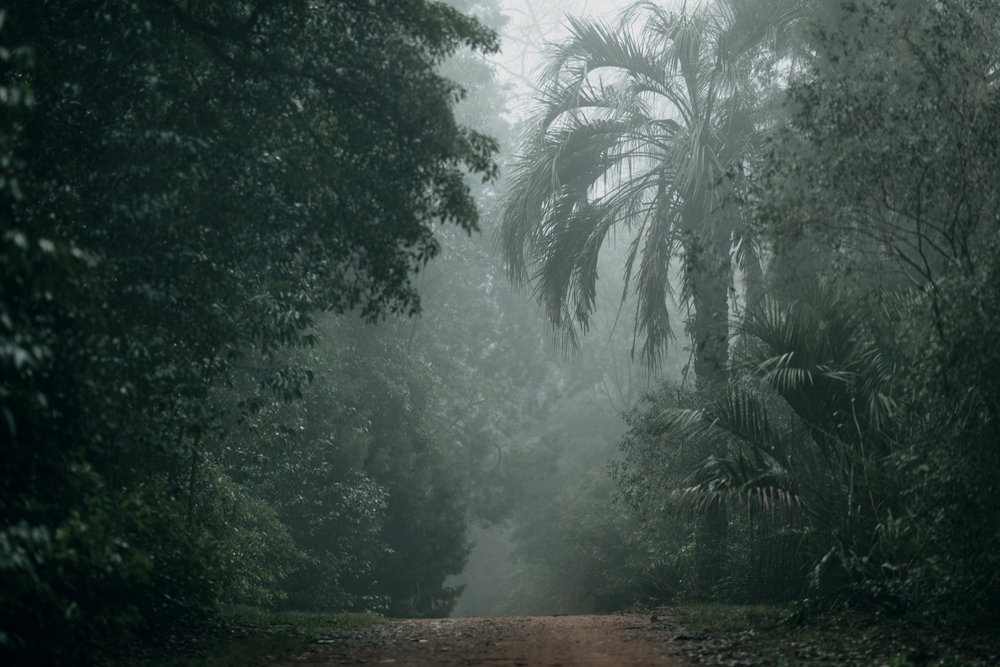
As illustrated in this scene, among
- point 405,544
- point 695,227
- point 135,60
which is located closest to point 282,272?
point 135,60

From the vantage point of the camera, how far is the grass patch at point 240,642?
7.01 meters

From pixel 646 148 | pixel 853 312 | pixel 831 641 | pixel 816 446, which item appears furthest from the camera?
pixel 646 148

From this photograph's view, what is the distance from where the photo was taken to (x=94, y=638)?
18.8ft

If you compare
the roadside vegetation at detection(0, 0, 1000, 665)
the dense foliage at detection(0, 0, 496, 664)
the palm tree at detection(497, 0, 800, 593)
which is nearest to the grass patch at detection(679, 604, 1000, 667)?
the roadside vegetation at detection(0, 0, 1000, 665)

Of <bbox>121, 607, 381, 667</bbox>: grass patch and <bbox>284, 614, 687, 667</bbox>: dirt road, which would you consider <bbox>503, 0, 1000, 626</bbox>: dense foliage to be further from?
<bbox>121, 607, 381, 667</bbox>: grass patch

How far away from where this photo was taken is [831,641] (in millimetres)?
7566

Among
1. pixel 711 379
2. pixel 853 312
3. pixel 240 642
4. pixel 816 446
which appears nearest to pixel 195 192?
pixel 240 642

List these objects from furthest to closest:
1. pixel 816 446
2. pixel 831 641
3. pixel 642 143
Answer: pixel 642 143, pixel 816 446, pixel 831 641

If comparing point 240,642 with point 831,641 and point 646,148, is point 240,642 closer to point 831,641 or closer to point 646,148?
point 831,641

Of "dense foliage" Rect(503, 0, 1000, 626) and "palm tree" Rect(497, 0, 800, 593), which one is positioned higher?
"palm tree" Rect(497, 0, 800, 593)

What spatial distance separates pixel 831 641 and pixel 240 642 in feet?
16.4

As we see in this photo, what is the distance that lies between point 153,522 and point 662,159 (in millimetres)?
10093

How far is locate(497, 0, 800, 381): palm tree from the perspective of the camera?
13.7 meters

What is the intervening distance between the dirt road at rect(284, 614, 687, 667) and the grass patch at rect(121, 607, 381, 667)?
0.28 m
